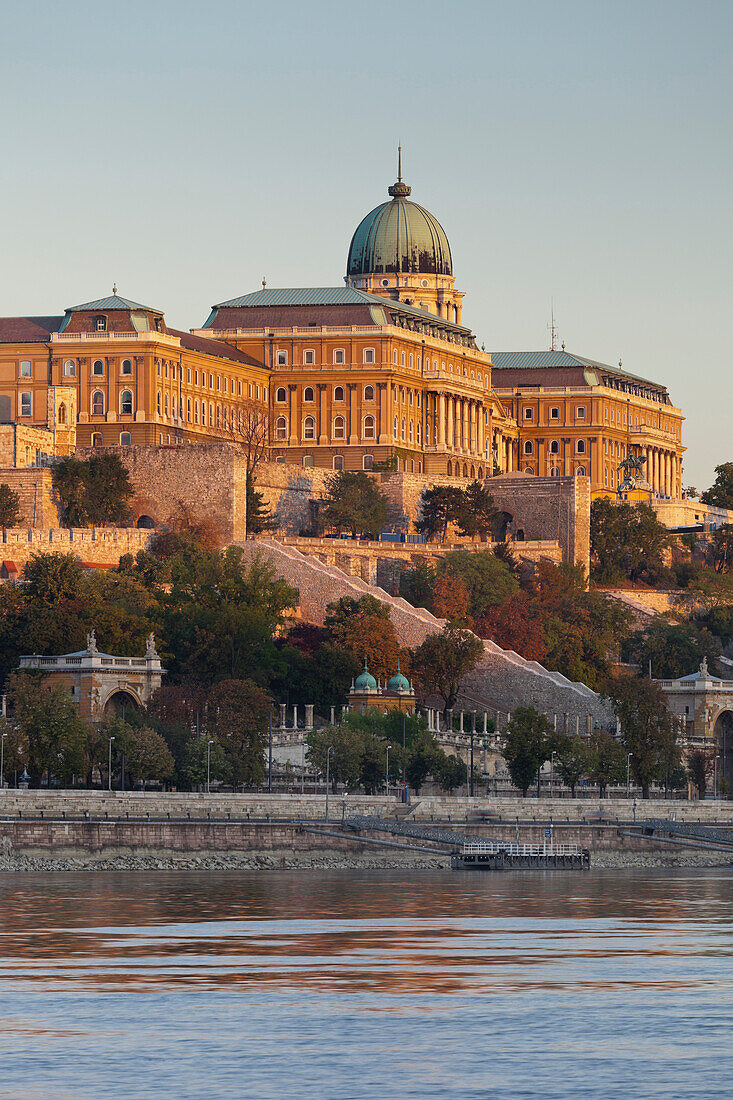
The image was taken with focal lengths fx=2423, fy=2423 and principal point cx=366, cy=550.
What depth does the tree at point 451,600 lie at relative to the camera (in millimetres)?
128875

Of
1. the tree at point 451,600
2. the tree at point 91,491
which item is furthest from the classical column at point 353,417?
the tree at point 91,491

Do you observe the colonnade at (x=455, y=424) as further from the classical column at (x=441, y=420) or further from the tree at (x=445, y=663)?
the tree at (x=445, y=663)

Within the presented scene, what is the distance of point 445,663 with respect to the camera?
11600 cm

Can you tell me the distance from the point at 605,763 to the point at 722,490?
8245 centimetres

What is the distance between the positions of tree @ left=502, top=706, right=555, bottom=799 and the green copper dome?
94.3 meters

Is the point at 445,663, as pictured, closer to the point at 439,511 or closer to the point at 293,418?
the point at 439,511

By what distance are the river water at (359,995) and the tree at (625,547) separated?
79.4 m

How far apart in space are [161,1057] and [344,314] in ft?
432

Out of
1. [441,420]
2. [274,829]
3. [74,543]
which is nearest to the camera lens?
[274,829]

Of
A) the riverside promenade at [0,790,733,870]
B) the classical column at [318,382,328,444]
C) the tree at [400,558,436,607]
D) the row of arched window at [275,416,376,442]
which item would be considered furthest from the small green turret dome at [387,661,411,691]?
the classical column at [318,382,328,444]

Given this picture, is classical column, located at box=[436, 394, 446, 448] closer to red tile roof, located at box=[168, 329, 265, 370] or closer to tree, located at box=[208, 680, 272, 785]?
red tile roof, located at box=[168, 329, 265, 370]

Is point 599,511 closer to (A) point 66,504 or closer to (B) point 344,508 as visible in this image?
(B) point 344,508

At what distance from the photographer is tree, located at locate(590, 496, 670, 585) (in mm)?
151500

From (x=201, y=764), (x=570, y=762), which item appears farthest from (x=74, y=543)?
(x=201, y=764)
